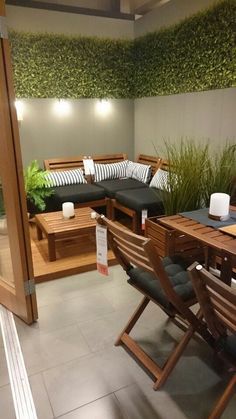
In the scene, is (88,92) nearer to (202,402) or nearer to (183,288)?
(183,288)

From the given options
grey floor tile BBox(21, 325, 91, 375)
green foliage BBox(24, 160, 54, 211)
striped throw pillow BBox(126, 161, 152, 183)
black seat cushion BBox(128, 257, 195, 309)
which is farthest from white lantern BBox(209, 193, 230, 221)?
striped throw pillow BBox(126, 161, 152, 183)

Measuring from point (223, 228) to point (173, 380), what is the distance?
904 mm

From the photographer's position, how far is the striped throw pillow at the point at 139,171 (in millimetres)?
4395

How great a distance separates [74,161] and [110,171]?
58 centimetres

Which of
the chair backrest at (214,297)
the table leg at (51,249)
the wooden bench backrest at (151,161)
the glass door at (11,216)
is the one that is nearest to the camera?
the chair backrest at (214,297)

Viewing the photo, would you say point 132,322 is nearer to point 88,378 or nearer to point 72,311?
point 88,378

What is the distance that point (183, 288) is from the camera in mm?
1657

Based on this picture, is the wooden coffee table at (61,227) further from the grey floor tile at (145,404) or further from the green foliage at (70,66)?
the green foliage at (70,66)

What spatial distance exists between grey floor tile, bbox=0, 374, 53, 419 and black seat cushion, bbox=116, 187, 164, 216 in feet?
7.00

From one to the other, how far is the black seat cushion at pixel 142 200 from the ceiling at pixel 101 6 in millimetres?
2525

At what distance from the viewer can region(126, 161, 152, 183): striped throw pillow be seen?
4.40 m

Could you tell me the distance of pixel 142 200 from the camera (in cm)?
352

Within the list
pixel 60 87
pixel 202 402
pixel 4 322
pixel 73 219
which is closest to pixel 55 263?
pixel 73 219

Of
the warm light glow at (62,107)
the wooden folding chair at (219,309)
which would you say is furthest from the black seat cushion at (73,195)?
the wooden folding chair at (219,309)
